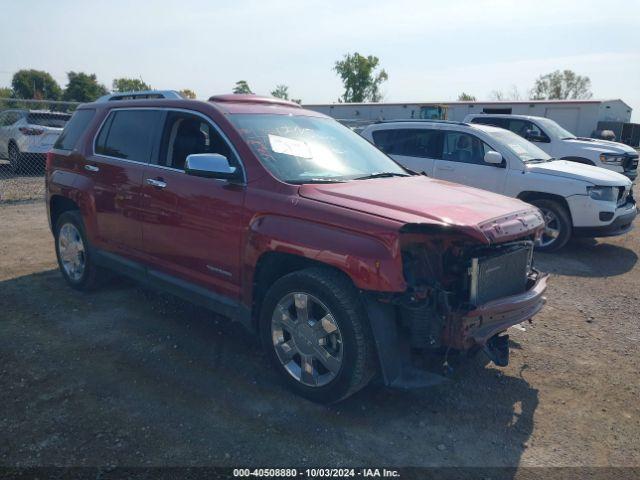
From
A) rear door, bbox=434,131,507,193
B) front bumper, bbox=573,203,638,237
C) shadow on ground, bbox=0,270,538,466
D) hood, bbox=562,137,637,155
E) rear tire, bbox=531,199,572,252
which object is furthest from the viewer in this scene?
hood, bbox=562,137,637,155

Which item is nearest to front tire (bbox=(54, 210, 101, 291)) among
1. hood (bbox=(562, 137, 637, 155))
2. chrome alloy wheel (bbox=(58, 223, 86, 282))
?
chrome alloy wheel (bbox=(58, 223, 86, 282))

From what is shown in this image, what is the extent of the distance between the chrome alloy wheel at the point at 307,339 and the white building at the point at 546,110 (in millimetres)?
21008

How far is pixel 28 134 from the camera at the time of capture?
12.6 metres

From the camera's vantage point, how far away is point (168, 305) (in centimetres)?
512

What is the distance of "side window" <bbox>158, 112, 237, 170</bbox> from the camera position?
13.9 feet

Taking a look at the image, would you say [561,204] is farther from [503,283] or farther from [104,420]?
[104,420]

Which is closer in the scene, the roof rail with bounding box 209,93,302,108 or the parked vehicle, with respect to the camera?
the roof rail with bounding box 209,93,302,108

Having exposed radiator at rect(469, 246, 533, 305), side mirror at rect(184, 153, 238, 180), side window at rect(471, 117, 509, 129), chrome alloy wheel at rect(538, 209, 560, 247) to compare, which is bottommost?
chrome alloy wheel at rect(538, 209, 560, 247)

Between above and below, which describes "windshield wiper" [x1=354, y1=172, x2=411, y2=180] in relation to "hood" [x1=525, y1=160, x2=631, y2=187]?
above

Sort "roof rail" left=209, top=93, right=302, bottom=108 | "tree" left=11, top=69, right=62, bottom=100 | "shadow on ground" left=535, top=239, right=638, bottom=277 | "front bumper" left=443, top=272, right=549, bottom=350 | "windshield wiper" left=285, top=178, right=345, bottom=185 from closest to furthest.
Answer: "front bumper" left=443, top=272, right=549, bottom=350, "windshield wiper" left=285, top=178, right=345, bottom=185, "roof rail" left=209, top=93, right=302, bottom=108, "shadow on ground" left=535, top=239, right=638, bottom=277, "tree" left=11, top=69, right=62, bottom=100

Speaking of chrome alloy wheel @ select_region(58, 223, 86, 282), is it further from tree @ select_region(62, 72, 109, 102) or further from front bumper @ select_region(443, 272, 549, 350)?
tree @ select_region(62, 72, 109, 102)

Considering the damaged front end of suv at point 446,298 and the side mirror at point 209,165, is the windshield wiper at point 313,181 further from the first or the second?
the damaged front end of suv at point 446,298

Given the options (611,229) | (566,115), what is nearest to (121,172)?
(611,229)

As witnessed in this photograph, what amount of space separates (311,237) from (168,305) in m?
2.50
